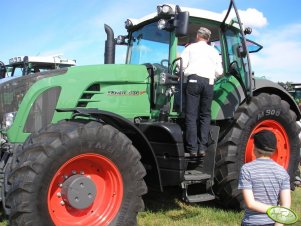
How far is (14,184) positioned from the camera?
4062 mm

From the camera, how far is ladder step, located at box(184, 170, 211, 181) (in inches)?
209

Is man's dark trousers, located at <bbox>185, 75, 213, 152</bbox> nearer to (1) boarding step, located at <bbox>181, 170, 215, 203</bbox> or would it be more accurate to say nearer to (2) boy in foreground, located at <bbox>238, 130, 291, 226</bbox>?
(1) boarding step, located at <bbox>181, 170, 215, 203</bbox>

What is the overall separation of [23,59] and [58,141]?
9.72 meters

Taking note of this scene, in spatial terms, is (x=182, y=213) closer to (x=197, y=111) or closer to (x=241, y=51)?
(x=197, y=111)

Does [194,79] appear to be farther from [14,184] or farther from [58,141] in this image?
[14,184]

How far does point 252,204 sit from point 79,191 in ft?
6.85

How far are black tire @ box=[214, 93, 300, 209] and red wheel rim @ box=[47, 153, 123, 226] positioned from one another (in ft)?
5.22

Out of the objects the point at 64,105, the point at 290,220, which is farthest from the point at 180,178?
the point at 290,220

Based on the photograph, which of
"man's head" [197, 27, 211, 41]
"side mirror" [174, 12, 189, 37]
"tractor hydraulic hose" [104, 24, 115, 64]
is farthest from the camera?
"tractor hydraulic hose" [104, 24, 115, 64]

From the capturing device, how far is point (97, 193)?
4680 mm

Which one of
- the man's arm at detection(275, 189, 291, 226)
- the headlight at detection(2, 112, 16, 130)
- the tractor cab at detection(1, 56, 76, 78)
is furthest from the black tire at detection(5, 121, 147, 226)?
the tractor cab at detection(1, 56, 76, 78)

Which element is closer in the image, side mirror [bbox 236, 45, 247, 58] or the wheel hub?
the wheel hub

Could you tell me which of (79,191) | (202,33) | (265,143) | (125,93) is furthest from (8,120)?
(265,143)

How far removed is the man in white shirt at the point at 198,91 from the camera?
5.25 meters
